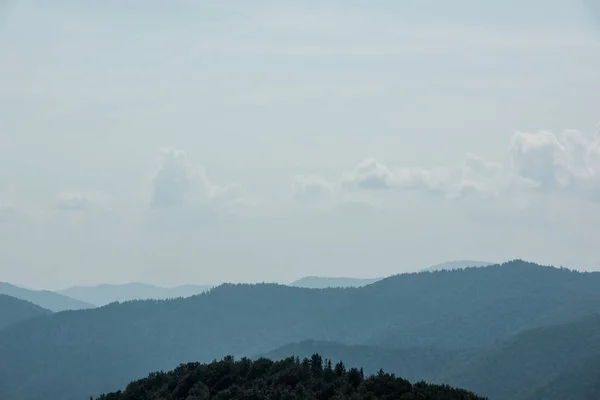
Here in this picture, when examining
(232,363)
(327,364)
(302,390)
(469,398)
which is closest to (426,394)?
(469,398)

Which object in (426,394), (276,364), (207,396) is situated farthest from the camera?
(276,364)

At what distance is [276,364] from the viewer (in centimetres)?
11031

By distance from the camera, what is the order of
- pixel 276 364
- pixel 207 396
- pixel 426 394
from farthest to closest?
pixel 276 364
pixel 207 396
pixel 426 394

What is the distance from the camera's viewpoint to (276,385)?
Answer: 332ft

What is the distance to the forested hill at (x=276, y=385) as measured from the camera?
94.8 meters

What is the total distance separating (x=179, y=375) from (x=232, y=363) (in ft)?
20.7

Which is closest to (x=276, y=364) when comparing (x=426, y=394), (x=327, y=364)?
(x=327, y=364)

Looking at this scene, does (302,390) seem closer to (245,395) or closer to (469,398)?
(245,395)

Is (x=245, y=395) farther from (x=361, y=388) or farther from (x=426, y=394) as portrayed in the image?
(x=426, y=394)

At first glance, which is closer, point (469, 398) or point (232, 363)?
point (469, 398)

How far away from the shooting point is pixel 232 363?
371ft

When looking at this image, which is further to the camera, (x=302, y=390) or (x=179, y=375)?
(x=179, y=375)

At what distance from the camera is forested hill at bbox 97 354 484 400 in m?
94.8

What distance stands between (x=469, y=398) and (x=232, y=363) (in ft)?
102
